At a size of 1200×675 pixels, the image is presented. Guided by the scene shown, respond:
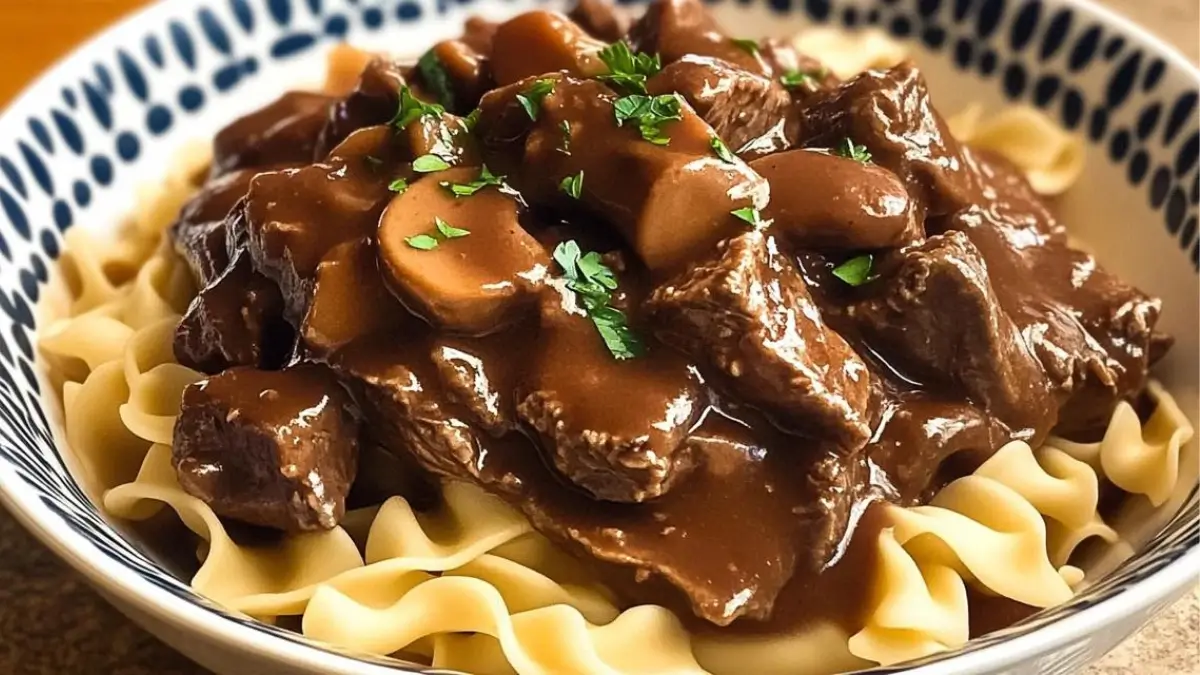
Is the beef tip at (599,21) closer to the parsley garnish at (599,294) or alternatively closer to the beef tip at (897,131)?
the beef tip at (897,131)

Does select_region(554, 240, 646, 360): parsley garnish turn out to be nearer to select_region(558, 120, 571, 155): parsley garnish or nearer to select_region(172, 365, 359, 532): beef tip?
select_region(558, 120, 571, 155): parsley garnish

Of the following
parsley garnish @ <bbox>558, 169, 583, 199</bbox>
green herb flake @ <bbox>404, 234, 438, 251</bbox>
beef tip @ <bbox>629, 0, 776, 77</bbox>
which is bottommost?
green herb flake @ <bbox>404, 234, 438, 251</bbox>

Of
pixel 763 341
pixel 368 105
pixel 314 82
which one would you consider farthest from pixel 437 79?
pixel 314 82

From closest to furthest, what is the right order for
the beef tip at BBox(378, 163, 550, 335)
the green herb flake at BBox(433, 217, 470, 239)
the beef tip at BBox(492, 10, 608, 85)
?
1. the beef tip at BBox(378, 163, 550, 335)
2. the green herb flake at BBox(433, 217, 470, 239)
3. the beef tip at BBox(492, 10, 608, 85)

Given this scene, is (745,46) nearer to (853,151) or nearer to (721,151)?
(853,151)

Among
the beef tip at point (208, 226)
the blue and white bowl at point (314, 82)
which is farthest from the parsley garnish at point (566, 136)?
the blue and white bowl at point (314, 82)

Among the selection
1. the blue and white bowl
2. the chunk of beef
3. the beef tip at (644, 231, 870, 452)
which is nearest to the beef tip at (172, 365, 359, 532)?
the blue and white bowl

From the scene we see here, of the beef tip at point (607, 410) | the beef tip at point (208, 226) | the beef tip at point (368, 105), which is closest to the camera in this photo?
the beef tip at point (607, 410)
